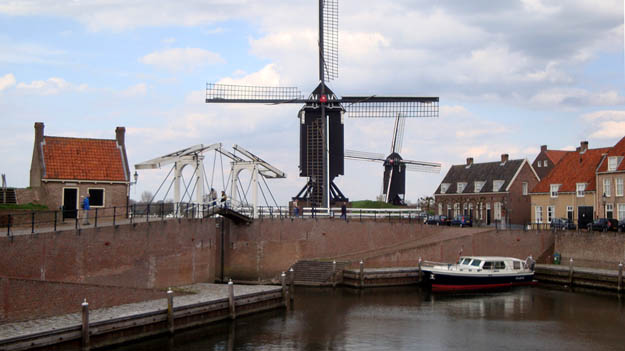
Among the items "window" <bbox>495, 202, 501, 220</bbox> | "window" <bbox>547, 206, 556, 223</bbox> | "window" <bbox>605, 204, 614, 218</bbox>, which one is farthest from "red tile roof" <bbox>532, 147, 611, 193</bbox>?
"window" <bbox>495, 202, 501, 220</bbox>

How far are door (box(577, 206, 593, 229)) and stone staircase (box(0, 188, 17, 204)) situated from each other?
3670 centimetres

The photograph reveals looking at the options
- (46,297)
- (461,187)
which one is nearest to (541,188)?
(461,187)

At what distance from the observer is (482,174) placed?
6550 centimetres

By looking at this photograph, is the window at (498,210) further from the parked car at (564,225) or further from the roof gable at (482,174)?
the parked car at (564,225)

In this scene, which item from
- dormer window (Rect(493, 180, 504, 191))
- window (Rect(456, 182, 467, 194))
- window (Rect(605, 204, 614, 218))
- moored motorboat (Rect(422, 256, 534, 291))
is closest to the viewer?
moored motorboat (Rect(422, 256, 534, 291))

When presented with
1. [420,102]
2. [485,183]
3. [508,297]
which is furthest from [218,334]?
[485,183]

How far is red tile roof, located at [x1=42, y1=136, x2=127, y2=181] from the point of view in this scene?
33594mm

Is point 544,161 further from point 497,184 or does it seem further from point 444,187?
point 444,187

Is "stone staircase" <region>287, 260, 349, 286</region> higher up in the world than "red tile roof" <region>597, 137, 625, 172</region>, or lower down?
lower down

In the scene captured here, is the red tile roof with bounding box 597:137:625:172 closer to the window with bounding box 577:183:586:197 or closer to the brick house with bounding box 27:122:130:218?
the window with bounding box 577:183:586:197

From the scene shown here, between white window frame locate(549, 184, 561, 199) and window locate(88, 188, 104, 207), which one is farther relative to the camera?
white window frame locate(549, 184, 561, 199)

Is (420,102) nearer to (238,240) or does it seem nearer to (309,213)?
(309,213)

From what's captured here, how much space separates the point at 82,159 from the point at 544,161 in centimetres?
5059

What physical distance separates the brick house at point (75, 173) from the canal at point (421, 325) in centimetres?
1160
